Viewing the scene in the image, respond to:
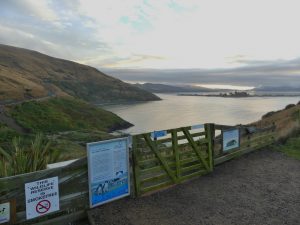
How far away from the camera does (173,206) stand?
28.6 feet

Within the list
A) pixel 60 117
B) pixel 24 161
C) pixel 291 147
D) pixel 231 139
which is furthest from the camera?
pixel 60 117

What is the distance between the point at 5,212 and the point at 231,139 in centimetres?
974

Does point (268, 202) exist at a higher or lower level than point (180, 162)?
lower

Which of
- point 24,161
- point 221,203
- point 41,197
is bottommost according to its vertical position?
point 221,203

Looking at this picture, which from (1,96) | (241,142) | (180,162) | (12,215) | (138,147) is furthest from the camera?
(1,96)

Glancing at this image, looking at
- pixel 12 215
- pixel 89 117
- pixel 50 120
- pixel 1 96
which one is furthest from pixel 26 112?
pixel 12 215

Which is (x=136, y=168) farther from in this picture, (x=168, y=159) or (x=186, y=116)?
(x=186, y=116)

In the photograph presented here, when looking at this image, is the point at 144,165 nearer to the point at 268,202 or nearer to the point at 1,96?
the point at 268,202

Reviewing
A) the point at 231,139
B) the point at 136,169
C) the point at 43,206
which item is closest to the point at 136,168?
the point at 136,169

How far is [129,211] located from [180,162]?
2.98 meters

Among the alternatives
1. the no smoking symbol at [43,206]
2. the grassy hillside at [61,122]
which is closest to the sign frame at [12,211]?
the no smoking symbol at [43,206]

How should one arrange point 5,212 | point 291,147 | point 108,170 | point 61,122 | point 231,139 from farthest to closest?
point 61,122 < point 291,147 < point 231,139 < point 108,170 < point 5,212

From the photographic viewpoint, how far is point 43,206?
7164 mm

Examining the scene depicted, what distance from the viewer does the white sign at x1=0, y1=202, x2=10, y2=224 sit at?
648 cm
